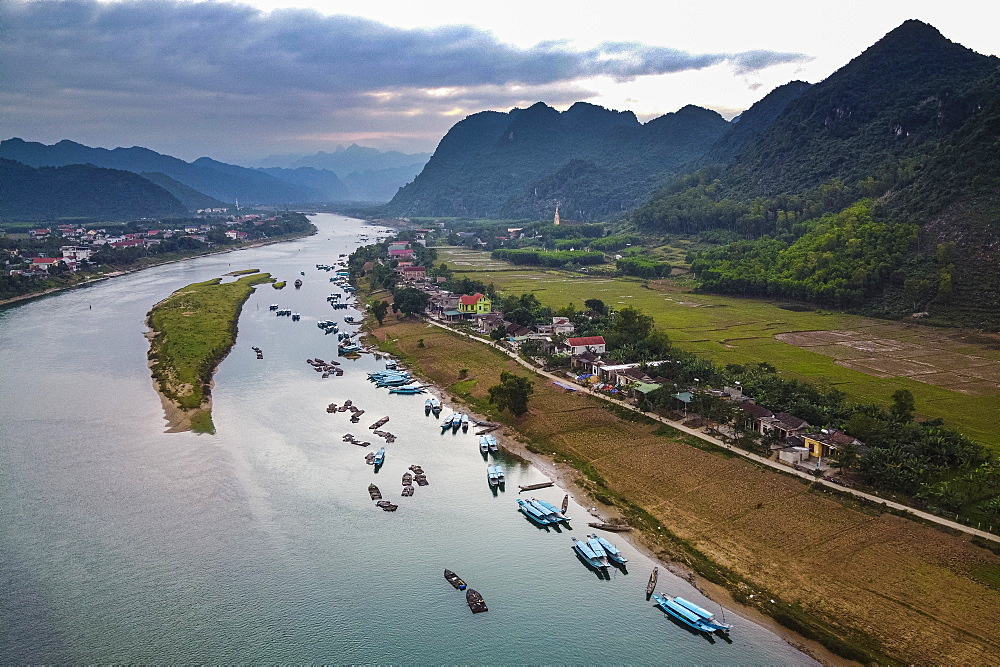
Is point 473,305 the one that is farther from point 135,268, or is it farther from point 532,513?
point 135,268

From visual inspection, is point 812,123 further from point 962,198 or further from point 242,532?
point 242,532

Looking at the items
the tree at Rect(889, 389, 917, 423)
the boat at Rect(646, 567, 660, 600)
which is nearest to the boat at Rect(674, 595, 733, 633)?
the boat at Rect(646, 567, 660, 600)

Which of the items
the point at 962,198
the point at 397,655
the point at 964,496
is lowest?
the point at 397,655

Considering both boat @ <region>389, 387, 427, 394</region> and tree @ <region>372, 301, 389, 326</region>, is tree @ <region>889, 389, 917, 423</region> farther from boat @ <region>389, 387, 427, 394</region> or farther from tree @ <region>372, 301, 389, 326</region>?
tree @ <region>372, 301, 389, 326</region>

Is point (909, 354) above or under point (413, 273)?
under

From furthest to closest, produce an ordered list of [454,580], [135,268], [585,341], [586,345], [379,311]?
[135,268] < [379,311] < [585,341] < [586,345] < [454,580]

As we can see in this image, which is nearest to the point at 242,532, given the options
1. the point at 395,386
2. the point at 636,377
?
the point at 395,386

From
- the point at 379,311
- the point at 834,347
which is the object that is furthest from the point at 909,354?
the point at 379,311
